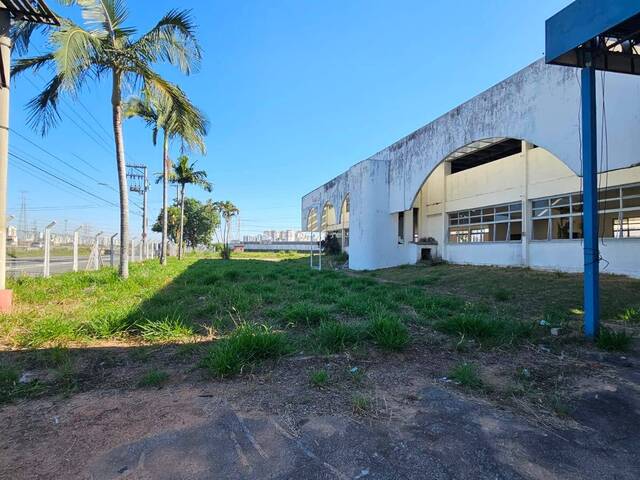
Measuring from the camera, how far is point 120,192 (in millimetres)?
10938

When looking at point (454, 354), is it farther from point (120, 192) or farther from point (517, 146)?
point (517, 146)

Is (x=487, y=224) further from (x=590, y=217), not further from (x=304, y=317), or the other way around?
(x=304, y=317)

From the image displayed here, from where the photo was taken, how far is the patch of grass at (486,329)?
5.05m

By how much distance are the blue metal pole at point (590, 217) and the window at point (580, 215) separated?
A: 522cm

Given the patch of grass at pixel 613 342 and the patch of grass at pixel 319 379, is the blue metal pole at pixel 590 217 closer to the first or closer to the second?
the patch of grass at pixel 613 342

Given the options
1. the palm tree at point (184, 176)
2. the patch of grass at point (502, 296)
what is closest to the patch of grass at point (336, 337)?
the patch of grass at point (502, 296)

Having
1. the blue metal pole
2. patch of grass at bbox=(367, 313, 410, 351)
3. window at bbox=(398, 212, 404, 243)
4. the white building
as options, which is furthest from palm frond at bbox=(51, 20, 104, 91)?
window at bbox=(398, 212, 404, 243)

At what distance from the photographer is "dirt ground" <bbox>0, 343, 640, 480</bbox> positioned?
7.59ft

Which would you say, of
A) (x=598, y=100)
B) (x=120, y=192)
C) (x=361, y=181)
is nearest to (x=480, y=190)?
(x=361, y=181)

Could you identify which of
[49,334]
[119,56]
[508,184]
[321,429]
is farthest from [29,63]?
[508,184]

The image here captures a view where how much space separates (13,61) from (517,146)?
694 inches

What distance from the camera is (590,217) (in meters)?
5.15

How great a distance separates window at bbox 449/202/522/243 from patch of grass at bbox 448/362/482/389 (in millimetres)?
12091

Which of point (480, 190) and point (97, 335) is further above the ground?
point (480, 190)
